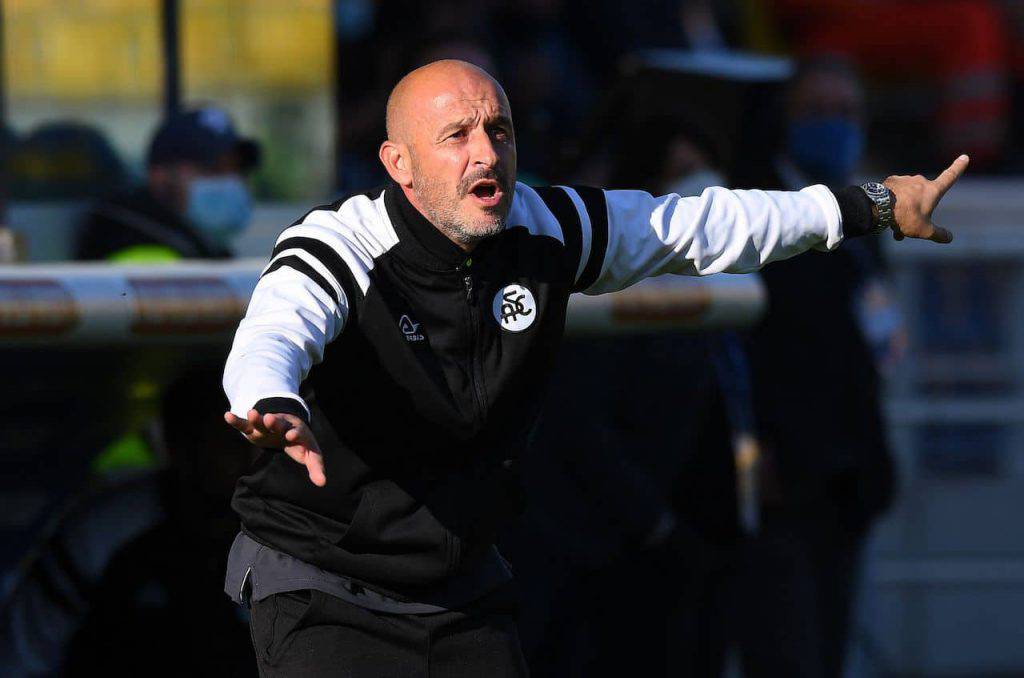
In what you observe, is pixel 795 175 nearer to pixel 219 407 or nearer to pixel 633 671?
pixel 633 671

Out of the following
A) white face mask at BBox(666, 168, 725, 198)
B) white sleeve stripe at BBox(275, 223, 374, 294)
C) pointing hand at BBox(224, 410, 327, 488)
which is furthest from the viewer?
white face mask at BBox(666, 168, 725, 198)

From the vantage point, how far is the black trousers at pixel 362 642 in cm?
309

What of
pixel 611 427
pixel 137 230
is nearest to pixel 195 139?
pixel 137 230

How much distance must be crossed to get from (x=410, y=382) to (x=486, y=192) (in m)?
0.33

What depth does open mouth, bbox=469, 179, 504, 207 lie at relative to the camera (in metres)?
3.08

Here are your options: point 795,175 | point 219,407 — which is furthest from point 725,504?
point 219,407

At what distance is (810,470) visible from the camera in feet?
17.1

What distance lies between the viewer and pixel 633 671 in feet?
16.6

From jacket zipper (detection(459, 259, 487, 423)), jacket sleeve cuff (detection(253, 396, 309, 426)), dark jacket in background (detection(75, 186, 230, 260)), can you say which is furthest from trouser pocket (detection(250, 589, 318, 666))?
dark jacket in background (detection(75, 186, 230, 260))

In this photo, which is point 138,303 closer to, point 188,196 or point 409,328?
point 409,328

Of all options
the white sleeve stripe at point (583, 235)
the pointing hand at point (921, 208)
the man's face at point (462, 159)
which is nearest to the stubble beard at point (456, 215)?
the man's face at point (462, 159)

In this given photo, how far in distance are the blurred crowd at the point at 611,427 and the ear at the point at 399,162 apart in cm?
116

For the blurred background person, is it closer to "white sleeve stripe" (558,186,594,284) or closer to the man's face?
"white sleeve stripe" (558,186,594,284)

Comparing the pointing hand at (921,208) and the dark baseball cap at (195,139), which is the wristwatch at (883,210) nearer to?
the pointing hand at (921,208)
